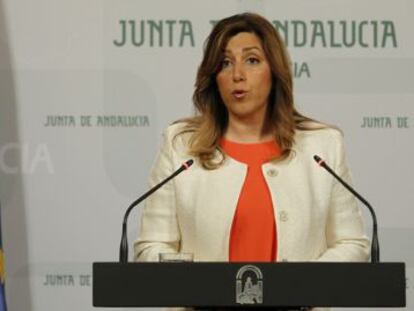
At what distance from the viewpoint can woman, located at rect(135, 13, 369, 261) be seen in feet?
11.2

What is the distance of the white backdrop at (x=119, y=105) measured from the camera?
4488 mm

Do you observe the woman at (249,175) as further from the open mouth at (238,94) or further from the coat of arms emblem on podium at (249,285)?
the coat of arms emblem on podium at (249,285)

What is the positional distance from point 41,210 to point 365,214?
1454 millimetres

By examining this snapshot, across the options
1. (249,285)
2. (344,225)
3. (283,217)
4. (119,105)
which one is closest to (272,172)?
(283,217)

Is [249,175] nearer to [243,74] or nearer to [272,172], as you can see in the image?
[272,172]

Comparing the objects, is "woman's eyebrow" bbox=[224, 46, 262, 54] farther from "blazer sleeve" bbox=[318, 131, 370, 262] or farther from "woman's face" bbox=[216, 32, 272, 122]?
"blazer sleeve" bbox=[318, 131, 370, 262]

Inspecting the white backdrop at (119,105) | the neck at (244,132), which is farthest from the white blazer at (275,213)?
the white backdrop at (119,105)

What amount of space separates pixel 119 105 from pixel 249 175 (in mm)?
1177

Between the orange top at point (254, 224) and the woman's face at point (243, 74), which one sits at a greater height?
the woman's face at point (243, 74)

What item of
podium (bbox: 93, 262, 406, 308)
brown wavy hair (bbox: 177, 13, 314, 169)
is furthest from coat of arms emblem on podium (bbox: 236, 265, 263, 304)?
brown wavy hair (bbox: 177, 13, 314, 169)

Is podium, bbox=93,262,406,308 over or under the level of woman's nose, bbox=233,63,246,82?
under

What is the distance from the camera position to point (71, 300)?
4.48 m

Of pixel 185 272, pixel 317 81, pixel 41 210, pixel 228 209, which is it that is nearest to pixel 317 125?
pixel 228 209

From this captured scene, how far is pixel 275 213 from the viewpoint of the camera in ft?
11.2
